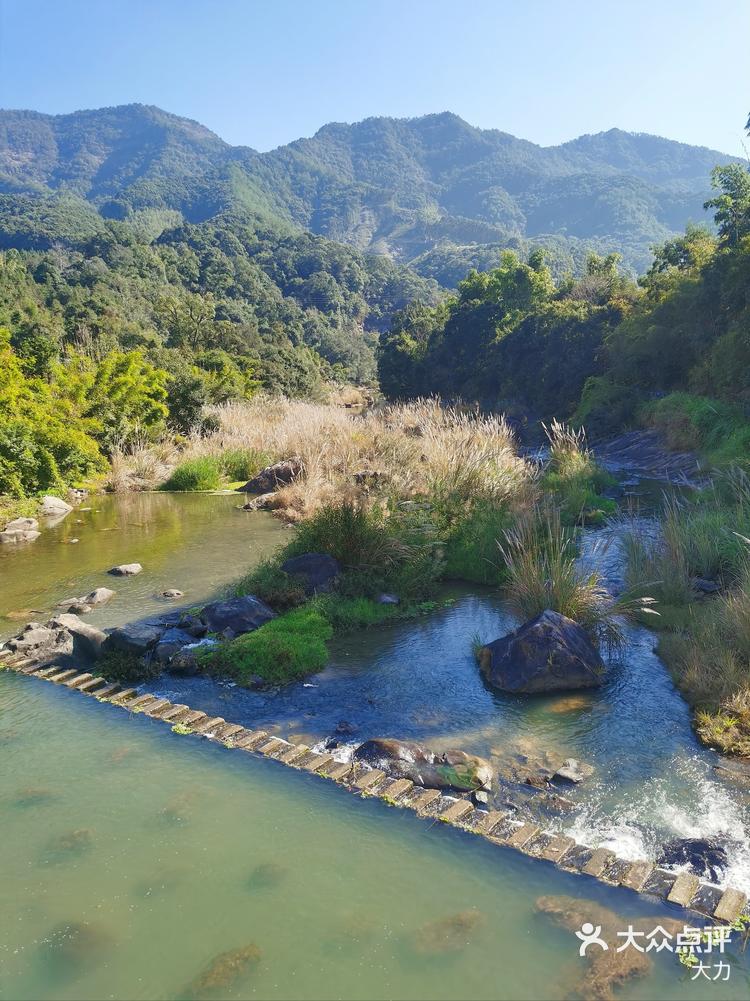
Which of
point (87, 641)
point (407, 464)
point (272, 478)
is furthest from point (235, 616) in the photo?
point (272, 478)

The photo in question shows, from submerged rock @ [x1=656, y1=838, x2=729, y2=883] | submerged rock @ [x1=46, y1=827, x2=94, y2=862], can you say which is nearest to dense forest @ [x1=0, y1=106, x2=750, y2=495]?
submerged rock @ [x1=46, y1=827, x2=94, y2=862]

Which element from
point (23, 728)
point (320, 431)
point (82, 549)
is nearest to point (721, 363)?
point (320, 431)

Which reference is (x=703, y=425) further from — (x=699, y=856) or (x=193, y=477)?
(x=699, y=856)

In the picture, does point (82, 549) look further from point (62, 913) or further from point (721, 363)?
point (721, 363)

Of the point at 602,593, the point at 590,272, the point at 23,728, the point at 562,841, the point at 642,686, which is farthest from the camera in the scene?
the point at 590,272

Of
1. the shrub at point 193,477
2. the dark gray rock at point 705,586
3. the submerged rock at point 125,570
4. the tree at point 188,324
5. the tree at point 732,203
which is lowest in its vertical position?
the shrub at point 193,477

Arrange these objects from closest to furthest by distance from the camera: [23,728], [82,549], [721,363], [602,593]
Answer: [23,728] → [602,593] → [82,549] → [721,363]

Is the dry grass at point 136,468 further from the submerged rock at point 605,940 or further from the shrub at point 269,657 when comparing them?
the submerged rock at point 605,940

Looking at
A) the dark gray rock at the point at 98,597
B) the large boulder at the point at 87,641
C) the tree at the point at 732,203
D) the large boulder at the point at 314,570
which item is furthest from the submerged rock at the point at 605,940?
the tree at the point at 732,203
